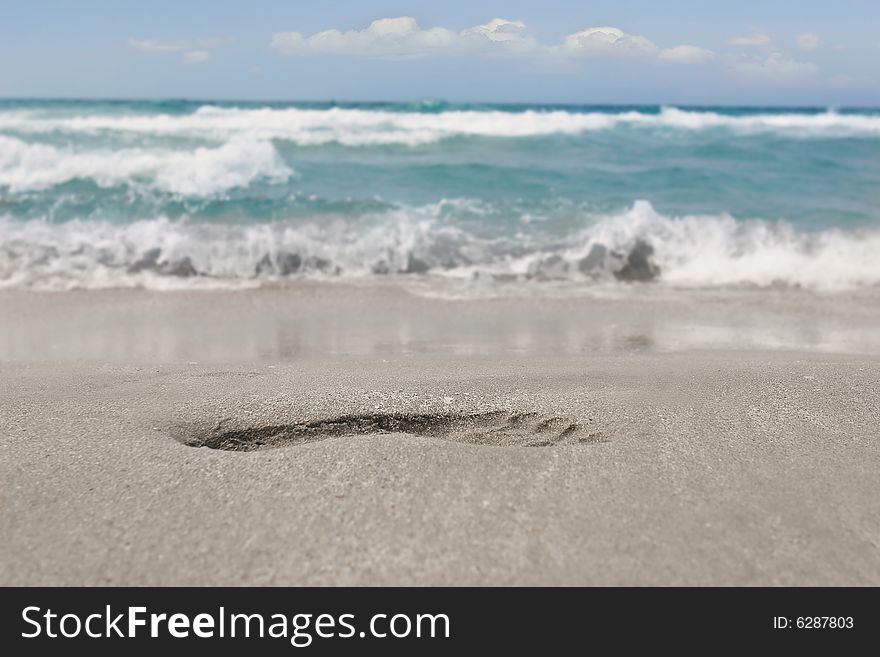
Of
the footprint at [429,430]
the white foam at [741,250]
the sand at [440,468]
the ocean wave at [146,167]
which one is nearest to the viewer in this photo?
the sand at [440,468]

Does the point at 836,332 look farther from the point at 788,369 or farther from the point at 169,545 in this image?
the point at 169,545

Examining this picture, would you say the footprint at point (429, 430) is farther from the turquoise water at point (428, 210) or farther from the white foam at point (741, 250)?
the white foam at point (741, 250)

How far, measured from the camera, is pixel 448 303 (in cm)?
597

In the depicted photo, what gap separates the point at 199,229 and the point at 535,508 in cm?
706

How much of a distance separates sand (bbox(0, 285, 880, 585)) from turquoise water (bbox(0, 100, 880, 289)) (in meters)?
3.02

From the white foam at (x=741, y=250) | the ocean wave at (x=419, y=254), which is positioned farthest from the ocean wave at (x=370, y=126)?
the white foam at (x=741, y=250)

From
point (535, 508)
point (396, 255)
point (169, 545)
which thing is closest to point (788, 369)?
point (535, 508)

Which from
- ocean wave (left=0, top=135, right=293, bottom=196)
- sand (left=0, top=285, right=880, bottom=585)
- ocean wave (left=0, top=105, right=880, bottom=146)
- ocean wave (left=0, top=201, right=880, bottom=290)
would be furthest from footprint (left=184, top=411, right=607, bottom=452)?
ocean wave (left=0, top=105, right=880, bottom=146)

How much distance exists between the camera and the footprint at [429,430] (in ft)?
8.63

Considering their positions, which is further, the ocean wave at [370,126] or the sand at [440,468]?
the ocean wave at [370,126]

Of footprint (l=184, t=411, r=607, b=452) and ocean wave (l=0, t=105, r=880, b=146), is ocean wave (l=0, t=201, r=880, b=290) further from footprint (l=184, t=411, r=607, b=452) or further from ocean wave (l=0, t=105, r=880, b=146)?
ocean wave (l=0, t=105, r=880, b=146)

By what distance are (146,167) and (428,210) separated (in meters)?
5.28

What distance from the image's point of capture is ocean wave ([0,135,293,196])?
11.1 meters

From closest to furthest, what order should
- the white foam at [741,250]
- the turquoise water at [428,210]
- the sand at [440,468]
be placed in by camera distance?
the sand at [440,468], the white foam at [741,250], the turquoise water at [428,210]
